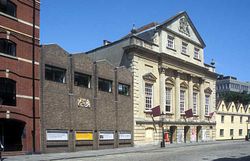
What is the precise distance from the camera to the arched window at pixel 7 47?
28469 millimetres

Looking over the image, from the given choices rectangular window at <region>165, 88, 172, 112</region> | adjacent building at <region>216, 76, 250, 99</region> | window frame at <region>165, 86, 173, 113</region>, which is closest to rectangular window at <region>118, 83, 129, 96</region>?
window frame at <region>165, 86, 173, 113</region>

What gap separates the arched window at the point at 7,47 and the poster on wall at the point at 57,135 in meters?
7.26

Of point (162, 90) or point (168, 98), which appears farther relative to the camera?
point (168, 98)

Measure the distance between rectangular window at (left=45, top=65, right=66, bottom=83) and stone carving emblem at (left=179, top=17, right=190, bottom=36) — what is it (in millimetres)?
23831

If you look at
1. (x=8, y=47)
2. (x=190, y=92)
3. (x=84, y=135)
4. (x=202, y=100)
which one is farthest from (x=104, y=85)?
(x=202, y=100)

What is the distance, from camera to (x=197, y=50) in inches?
2279

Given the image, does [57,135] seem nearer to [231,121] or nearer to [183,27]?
[183,27]

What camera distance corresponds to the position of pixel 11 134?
28906mm

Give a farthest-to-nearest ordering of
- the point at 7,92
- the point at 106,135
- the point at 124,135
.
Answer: the point at 124,135, the point at 106,135, the point at 7,92

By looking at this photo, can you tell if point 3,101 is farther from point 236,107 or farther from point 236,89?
point 236,89

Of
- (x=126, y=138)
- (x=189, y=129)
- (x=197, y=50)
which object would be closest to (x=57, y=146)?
(x=126, y=138)

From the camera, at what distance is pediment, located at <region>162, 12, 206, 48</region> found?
165 ft

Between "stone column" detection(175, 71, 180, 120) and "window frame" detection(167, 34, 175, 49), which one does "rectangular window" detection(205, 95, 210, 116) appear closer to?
"stone column" detection(175, 71, 180, 120)

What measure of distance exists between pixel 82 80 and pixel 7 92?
9291mm
